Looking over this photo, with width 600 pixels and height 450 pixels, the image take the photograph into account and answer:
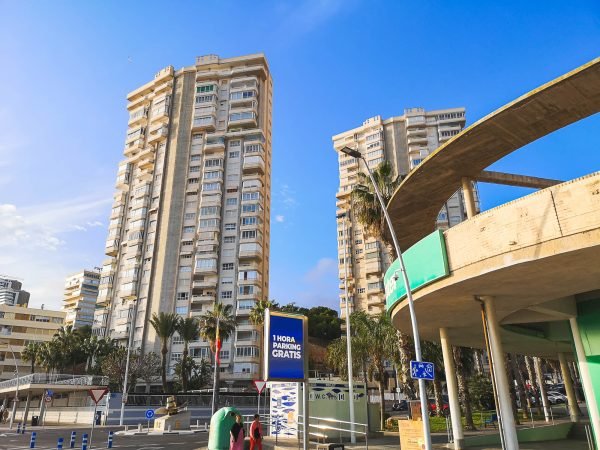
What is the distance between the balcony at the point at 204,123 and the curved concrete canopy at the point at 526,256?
7660cm

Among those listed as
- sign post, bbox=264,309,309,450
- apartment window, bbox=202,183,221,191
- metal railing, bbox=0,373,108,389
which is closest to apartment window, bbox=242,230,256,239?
apartment window, bbox=202,183,221,191

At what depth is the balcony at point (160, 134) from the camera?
88812mm

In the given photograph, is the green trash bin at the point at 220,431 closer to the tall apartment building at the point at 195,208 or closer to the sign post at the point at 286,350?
the sign post at the point at 286,350

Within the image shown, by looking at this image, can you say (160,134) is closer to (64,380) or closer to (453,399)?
(64,380)

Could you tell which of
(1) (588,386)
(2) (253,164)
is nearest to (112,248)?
(2) (253,164)

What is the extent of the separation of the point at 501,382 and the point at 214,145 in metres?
77.5

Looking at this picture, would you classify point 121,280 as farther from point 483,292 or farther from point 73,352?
point 483,292

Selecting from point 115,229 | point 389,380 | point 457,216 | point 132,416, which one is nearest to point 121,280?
point 115,229

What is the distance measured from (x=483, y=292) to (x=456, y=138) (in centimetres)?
573

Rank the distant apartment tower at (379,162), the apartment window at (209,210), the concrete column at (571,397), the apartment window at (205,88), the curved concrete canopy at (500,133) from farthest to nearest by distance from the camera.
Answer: the distant apartment tower at (379,162)
the apartment window at (205,88)
the apartment window at (209,210)
the concrete column at (571,397)
the curved concrete canopy at (500,133)

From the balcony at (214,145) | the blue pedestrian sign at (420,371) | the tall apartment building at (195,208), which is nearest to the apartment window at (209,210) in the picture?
the tall apartment building at (195,208)

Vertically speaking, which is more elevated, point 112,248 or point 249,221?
point 249,221

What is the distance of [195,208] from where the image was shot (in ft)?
270

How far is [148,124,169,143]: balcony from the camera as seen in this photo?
3497 inches
